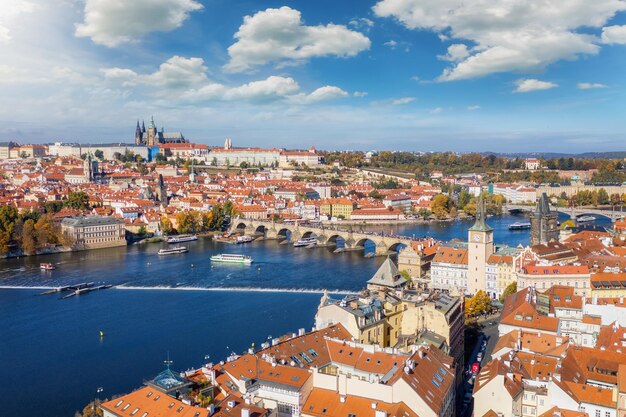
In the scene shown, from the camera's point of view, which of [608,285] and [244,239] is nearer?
[608,285]

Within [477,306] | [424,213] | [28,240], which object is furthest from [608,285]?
[424,213]

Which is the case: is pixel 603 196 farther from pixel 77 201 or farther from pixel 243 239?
pixel 77 201

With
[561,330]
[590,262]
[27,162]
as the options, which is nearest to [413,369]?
[561,330]

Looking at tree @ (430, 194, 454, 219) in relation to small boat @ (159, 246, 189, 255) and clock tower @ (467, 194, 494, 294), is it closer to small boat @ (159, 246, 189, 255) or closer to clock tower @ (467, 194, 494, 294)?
small boat @ (159, 246, 189, 255)

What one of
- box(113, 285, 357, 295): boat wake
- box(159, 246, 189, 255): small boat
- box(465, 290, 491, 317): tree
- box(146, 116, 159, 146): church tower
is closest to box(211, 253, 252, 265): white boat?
box(159, 246, 189, 255): small boat

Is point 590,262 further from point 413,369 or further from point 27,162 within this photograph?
point 27,162
